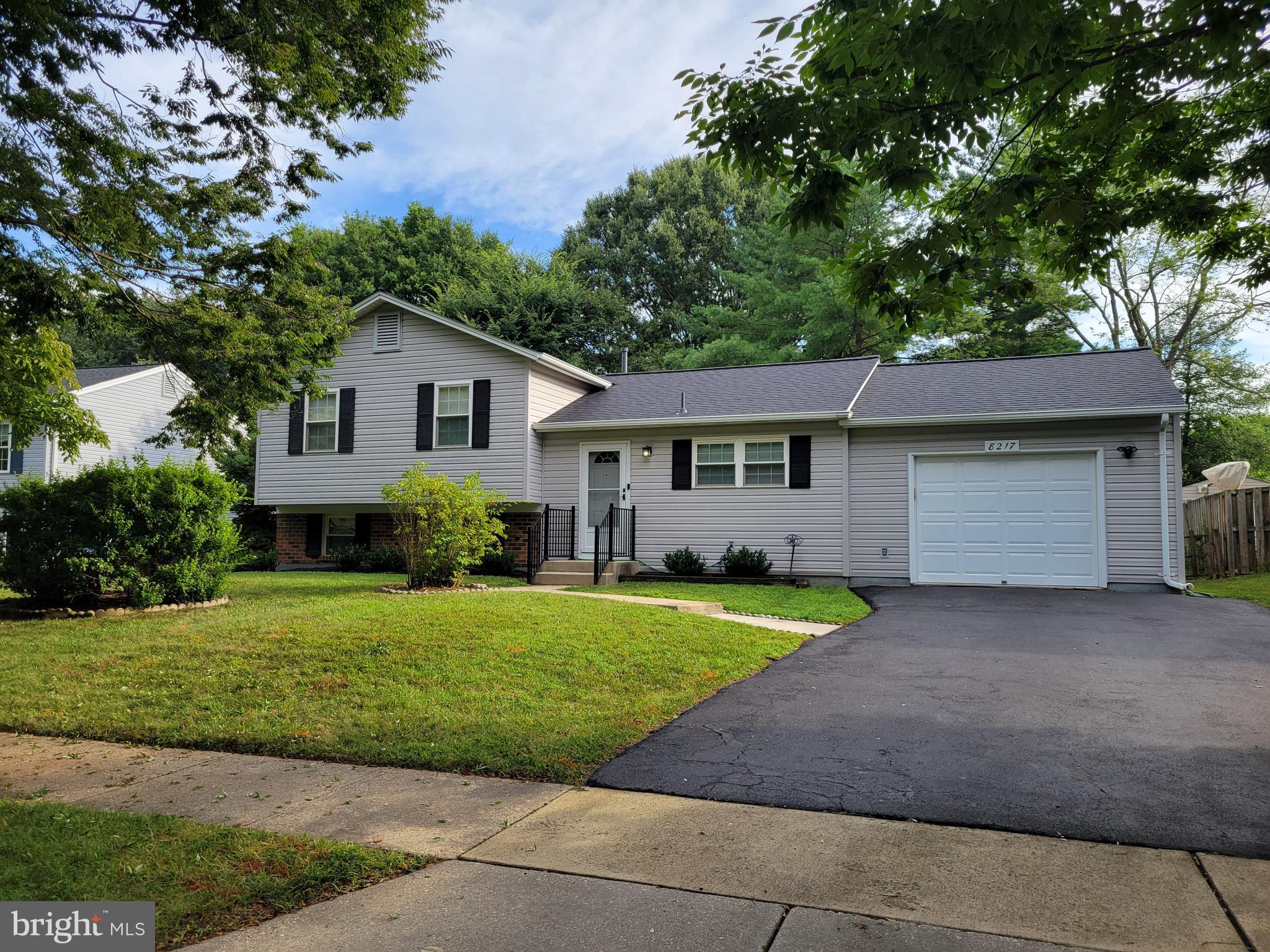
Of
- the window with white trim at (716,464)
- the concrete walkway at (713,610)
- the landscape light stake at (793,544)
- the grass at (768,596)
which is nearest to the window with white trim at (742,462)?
the window with white trim at (716,464)

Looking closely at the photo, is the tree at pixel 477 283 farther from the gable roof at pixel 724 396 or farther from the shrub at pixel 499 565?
the shrub at pixel 499 565

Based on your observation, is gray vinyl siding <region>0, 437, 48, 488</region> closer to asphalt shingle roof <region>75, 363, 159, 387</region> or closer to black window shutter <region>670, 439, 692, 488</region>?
asphalt shingle roof <region>75, 363, 159, 387</region>

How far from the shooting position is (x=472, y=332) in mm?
15367

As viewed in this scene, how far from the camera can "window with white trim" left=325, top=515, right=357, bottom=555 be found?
17.3 metres

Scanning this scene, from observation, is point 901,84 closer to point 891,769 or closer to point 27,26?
point 891,769

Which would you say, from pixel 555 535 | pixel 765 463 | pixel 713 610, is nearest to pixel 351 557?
pixel 555 535

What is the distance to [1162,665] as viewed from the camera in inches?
270

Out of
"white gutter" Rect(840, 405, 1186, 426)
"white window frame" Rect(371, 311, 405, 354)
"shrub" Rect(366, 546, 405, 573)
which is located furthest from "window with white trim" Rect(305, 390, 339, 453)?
"white gutter" Rect(840, 405, 1186, 426)

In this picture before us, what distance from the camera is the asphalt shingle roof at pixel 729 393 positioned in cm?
1464

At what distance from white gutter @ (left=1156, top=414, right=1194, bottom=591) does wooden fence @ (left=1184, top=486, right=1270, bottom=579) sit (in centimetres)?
375

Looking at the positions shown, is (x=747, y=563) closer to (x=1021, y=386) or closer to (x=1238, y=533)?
(x=1021, y=386)

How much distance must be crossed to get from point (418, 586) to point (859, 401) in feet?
27.5

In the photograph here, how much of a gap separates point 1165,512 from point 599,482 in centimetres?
918

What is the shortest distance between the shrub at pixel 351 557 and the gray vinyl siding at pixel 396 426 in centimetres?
93
